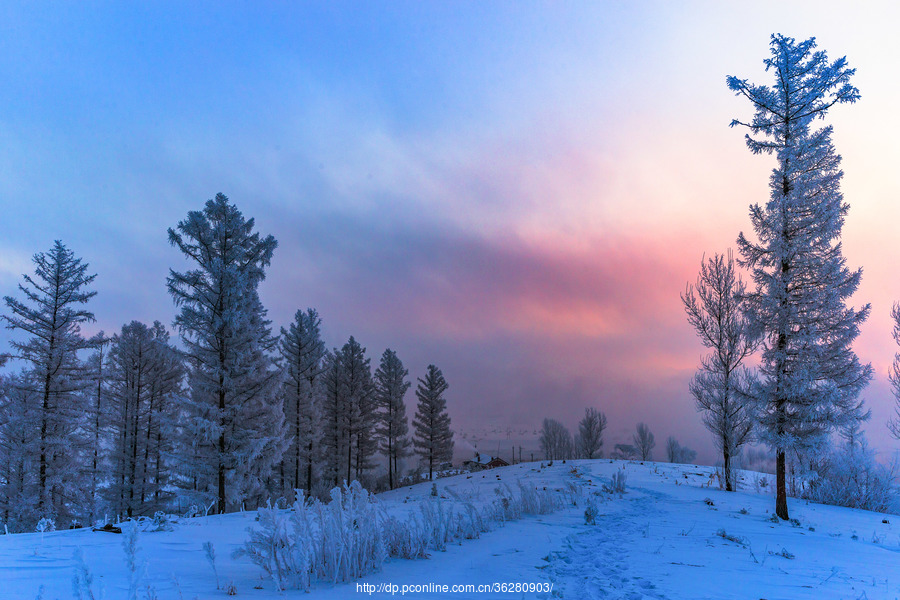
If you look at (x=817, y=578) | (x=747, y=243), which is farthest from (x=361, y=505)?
(x=747, y=243)

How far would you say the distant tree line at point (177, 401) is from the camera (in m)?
16.2

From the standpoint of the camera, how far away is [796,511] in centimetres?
1226

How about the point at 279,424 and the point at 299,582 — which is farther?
the point at 279,424

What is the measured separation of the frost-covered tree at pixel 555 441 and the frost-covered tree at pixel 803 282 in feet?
202

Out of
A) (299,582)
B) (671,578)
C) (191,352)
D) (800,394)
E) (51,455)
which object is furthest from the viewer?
(51,455)

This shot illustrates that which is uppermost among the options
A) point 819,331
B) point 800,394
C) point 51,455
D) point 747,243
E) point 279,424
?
point 747,243

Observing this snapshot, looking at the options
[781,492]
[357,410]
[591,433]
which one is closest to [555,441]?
[591,433]

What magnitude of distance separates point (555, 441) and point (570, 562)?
69274 millimetres

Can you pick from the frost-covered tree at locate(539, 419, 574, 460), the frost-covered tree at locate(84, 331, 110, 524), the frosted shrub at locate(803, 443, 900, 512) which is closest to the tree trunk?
the frosted shrub at locate(803, 443, 900, 512)

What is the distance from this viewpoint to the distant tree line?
16156mm

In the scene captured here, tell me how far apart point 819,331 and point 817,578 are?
810cm

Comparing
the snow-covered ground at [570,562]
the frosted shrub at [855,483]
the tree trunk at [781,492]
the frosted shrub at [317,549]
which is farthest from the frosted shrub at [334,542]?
the frosted shrub at [855,483]

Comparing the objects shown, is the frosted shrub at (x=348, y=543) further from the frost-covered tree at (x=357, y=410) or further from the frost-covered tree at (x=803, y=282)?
the frost-covered tree at (x=357, y=410)

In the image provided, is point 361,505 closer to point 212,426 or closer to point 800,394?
point 800,394
